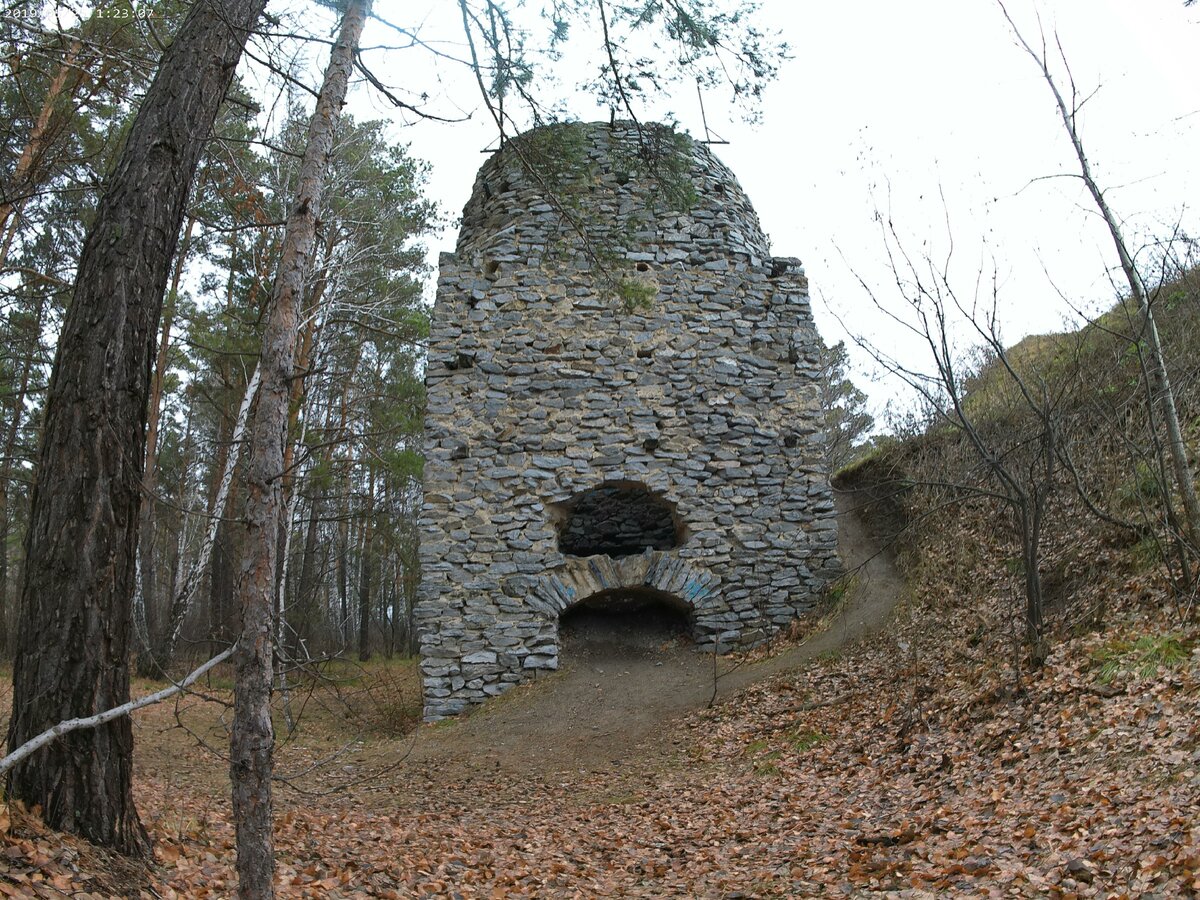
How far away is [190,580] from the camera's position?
31.9 feet

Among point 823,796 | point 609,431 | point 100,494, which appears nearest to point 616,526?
point 609,431

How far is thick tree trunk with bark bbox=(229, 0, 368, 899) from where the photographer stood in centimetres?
290

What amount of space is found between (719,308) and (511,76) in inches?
213

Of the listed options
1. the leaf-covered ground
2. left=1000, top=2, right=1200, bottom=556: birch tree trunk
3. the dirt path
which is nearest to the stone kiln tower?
the dirt path

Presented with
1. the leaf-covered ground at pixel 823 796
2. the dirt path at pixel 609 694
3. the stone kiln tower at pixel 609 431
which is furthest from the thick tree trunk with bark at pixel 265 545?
the stone kiln tower at pixel 609 431

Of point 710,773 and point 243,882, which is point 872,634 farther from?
point 243,882

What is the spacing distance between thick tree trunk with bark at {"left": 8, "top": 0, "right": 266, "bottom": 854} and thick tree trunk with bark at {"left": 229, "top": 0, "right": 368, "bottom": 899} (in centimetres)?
65

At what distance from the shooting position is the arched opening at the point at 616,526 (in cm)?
1010

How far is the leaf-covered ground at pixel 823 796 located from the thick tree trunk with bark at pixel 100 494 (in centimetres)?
23

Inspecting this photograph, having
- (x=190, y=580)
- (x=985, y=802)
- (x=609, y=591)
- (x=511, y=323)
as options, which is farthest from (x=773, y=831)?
(x=190, y=580)

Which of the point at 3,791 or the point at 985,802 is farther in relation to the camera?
the point at 985,802

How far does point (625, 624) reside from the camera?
30.8 feet

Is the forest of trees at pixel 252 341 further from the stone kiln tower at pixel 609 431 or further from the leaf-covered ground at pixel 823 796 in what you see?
the leaf-covered ground at pixel 823 796

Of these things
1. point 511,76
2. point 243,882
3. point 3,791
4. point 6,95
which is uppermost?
point 6,95
